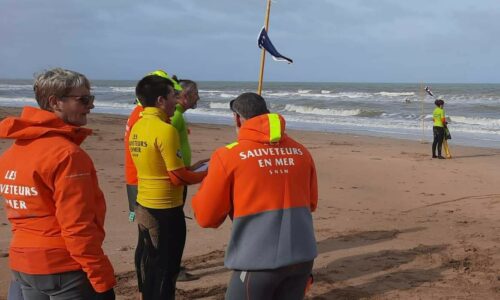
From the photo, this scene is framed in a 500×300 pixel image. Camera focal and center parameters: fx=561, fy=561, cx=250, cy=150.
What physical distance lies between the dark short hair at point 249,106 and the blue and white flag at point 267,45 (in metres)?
3.48

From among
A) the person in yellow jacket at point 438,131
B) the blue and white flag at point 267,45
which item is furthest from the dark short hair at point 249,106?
the person in yellow jacket at point 438,131

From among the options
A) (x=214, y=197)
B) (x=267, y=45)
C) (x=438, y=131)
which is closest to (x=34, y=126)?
(x=214, y=197)

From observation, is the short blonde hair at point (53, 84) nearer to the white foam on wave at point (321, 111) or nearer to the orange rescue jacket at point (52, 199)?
the orange rescue jacket at point (52, 199)

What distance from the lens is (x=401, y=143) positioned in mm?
17969

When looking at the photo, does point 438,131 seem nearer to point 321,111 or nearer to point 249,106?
point 249,106

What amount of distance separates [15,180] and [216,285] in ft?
9.71

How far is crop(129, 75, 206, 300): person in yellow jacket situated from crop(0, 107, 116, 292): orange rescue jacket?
3.87ft

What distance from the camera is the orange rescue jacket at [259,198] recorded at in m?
2.66

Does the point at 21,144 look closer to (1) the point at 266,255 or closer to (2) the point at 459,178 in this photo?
(1) the point at 266,255

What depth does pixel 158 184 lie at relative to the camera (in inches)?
150

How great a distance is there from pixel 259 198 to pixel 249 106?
1.56 feet

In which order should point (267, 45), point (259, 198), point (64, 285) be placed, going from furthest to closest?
1. point (267, 45)
2. point (259, 198)
3. point (64, 285)

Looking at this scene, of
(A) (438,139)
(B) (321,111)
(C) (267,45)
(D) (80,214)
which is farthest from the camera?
(B) (321,111)

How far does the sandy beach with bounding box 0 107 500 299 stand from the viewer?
5133 millimetres
